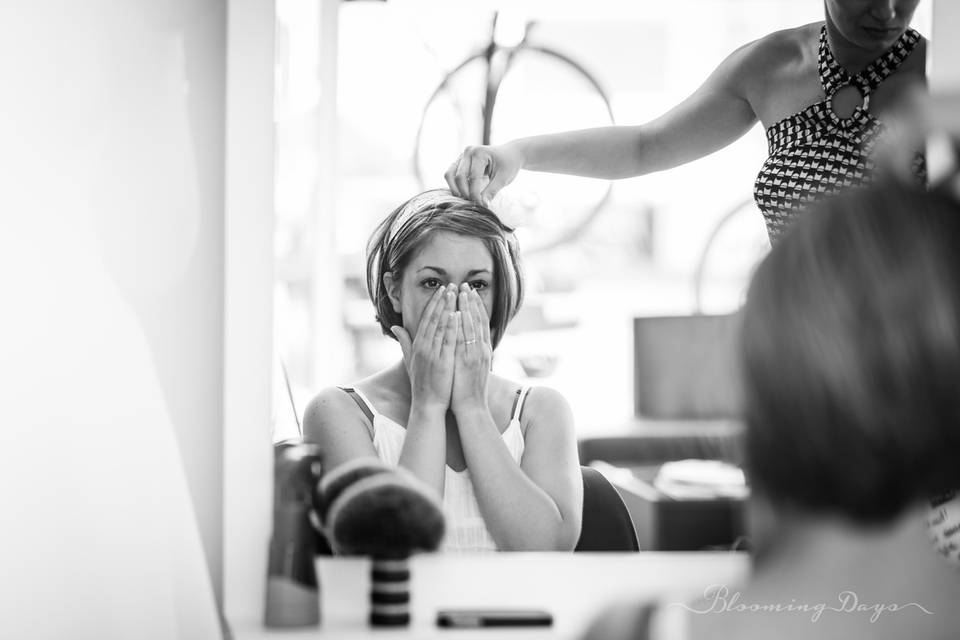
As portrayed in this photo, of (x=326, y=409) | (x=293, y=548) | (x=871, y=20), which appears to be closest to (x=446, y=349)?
(x=326, y=409)

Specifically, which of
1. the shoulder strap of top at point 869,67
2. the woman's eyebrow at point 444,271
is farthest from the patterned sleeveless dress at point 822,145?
the woman's eyebrow at point 444,271

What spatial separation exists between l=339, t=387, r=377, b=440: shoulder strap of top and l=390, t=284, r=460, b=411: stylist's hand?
4 cm

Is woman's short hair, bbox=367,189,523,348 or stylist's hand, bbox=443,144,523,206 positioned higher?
stylist's hand, bbox=443,144,523,206

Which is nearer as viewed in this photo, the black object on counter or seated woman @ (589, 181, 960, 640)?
seated woman @ (589, 181, 960, 640)

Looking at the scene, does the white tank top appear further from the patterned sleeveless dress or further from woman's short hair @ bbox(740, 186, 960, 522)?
woman's short hair @ bbox(740, 186, 960, 522)

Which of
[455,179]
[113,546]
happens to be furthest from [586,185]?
[113,546]

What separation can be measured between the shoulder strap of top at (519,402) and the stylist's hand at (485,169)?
180 millimetres

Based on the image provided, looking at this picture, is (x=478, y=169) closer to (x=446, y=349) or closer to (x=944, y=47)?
(x=446, y=349)

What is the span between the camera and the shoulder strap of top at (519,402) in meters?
0.83

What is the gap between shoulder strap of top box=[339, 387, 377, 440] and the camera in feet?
2.71

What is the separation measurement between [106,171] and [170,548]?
0.31m

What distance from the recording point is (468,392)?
2.79 feet

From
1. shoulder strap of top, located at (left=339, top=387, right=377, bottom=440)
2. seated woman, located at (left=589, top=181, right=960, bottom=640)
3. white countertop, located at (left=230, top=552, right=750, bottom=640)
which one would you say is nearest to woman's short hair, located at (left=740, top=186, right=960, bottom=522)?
seated woman, located at (left=589, top=181, right=960, bottom=640)

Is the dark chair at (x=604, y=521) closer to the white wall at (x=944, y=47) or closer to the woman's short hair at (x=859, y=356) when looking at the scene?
the woman's short hair at (x=859, y=356)
